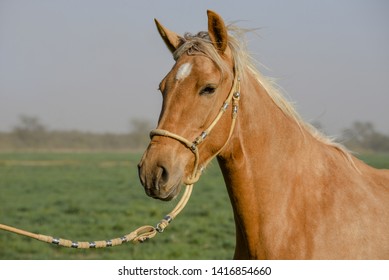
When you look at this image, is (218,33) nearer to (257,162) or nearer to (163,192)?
(257,162)

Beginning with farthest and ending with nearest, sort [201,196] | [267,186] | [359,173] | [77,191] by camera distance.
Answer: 1. [77,191]
2. [201,196]
3. [359,173]
4. [267,186]

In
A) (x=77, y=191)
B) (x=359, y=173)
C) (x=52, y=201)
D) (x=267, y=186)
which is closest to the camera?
(x=267, y=186)

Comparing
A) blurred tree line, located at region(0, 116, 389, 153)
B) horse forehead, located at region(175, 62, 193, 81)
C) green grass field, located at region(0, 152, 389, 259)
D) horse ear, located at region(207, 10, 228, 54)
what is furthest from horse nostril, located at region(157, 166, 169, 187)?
blurred tree line, located at region(0, 116, 389, 153)

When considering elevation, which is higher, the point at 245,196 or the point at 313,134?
the point at 313,134

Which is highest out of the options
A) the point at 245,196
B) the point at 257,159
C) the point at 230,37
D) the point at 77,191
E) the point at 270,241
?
the point at 230,37

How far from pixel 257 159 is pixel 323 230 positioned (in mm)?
701

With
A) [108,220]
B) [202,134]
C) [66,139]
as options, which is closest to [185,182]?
[202,134]

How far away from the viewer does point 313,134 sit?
437cm

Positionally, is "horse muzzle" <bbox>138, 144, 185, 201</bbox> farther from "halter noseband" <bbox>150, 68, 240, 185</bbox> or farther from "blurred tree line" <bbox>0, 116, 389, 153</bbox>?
"blurred tree line" <bbox>0, 116, 389, 153</bbox>

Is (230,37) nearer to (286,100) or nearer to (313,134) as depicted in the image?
(286,100)

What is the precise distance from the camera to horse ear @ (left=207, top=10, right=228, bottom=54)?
150 inches

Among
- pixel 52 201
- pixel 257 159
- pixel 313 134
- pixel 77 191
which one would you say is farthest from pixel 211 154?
pixel 77 191

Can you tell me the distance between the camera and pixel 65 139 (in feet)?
→ 326

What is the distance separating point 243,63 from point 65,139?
9852cm
